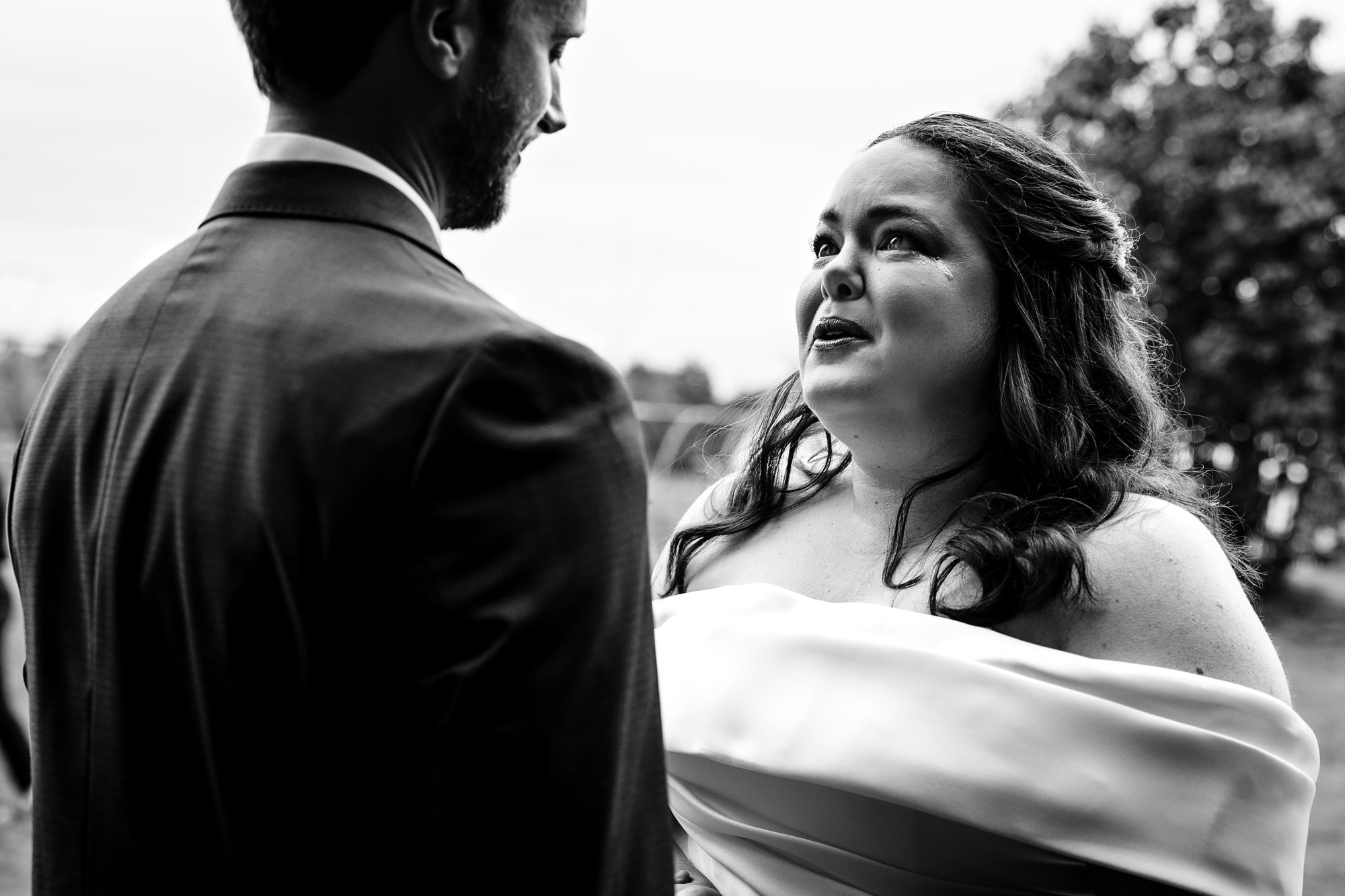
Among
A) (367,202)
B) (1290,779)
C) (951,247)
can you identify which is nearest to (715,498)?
(951,247)

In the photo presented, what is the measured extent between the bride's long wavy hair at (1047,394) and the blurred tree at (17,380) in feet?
44.9

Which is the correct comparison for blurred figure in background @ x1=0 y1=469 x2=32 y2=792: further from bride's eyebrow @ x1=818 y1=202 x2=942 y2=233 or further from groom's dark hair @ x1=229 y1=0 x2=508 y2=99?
groom's dark hair @ x1=229 y1=0 x2=508 y2=99

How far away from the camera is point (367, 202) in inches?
51.3

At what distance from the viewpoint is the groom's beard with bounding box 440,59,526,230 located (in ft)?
4.34

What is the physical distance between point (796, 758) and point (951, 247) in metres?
1.03

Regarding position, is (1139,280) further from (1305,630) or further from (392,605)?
(1305,630)

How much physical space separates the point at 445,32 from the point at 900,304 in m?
1.21

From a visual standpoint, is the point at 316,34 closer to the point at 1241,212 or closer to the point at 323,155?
the point at 323,155

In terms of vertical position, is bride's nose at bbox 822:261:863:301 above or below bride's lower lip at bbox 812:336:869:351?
above

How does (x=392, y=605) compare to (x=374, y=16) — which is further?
(x=374, y=16)

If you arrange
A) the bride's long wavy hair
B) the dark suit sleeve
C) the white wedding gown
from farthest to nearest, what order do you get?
the bride's long wavy hair → the white wedding gown → the dark suit sleeve

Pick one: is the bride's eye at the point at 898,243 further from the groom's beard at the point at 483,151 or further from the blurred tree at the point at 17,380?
the blurred tree at the point at 17,380

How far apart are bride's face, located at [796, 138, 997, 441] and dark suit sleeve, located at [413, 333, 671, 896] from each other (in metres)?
1.17

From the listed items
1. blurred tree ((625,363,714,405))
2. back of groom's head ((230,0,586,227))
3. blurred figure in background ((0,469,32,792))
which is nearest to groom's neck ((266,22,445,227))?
back of groom's head ((230,0,586,227))
